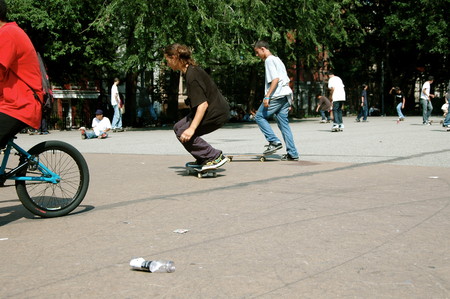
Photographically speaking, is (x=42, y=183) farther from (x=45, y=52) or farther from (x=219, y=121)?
(x=45, y=52)

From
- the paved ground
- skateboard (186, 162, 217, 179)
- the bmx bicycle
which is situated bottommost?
the paved ground

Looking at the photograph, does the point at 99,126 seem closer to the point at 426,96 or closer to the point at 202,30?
the point at 202,30

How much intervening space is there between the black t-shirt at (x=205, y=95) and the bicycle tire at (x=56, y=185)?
2.60 metres

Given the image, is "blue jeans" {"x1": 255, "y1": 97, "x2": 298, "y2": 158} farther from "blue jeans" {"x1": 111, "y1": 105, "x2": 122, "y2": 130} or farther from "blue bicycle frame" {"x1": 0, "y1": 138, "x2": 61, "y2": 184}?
"blue jeans" {"x1": 111, "y1": 105, "x2": 122, "y2": 130}

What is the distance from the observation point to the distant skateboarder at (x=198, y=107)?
8172 millimetres

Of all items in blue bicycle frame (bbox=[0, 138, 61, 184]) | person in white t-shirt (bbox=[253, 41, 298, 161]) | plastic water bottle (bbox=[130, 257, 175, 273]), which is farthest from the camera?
person in white t-shirt (bbox=[253, 41, 298, 161])

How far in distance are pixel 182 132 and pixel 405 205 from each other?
3.25 meters

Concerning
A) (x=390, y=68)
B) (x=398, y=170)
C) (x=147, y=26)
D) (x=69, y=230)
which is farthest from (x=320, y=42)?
(x=69, y=230)

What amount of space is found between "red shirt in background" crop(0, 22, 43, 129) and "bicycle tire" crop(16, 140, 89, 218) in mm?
431

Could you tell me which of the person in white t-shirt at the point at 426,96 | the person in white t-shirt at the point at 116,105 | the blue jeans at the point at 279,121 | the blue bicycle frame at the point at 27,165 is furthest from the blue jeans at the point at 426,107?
the blue bicycle frame at the point at 27,165

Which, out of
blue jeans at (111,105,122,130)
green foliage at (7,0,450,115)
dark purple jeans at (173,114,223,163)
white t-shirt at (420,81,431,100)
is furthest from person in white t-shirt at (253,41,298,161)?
white t-shirt at (420,81,431,100)

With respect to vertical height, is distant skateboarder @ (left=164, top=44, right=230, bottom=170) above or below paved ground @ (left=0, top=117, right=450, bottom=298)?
above

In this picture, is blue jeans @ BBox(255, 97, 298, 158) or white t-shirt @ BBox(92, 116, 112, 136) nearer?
blue jeans @ BBox(255, 97, 298, 158)

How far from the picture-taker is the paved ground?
3648 millimetres
